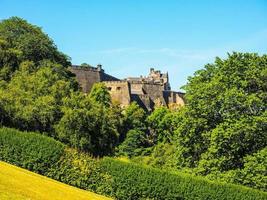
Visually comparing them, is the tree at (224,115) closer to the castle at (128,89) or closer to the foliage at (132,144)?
the foliage at (132,144)

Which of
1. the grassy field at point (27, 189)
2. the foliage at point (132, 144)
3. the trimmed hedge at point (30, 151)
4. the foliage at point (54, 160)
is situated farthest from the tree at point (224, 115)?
the foliage at point (132, 144)

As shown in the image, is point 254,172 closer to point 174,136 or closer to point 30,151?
point 174,136

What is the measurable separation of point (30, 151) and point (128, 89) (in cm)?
7737

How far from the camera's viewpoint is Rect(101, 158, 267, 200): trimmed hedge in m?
37.6

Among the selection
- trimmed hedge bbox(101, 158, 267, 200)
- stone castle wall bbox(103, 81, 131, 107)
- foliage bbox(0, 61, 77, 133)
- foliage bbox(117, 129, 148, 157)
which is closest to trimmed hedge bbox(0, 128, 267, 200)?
trimmed hedge bbox(101, 158, 267, 200)

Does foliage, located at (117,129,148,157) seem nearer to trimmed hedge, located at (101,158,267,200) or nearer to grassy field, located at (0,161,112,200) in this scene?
trimmed hedge, located at (101,158,267,200)

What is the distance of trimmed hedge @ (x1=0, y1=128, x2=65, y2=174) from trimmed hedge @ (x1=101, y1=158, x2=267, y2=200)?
4.16 m

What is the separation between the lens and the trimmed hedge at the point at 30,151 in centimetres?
3906

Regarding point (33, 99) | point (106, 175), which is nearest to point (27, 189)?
point (106, 175)

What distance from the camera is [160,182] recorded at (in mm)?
38094

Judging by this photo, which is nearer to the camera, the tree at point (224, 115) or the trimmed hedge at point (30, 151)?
the trimmed hedge at point (30, 151)

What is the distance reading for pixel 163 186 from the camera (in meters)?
38.0

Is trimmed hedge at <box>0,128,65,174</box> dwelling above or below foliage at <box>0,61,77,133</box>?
below

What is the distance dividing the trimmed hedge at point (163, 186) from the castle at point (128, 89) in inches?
2943
